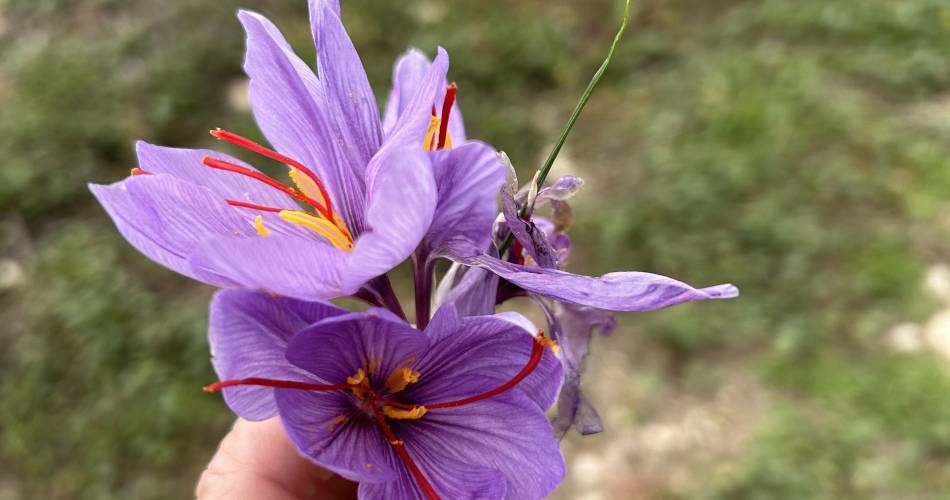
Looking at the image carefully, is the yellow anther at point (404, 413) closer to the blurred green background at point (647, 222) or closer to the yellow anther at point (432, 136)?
the yellow anther at point (432, 136)

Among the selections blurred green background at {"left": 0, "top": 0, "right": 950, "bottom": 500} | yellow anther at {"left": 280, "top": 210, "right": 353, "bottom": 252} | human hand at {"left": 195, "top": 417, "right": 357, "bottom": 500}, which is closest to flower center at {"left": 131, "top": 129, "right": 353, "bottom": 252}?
yellow anther at {"left": 280, "top": 210, "right": 353, "bottom": 252}

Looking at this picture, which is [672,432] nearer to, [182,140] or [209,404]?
[209,404]

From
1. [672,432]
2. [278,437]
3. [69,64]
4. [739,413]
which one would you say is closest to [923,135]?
[739,413]

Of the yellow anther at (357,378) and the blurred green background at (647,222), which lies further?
the blurred green background at (647,222)

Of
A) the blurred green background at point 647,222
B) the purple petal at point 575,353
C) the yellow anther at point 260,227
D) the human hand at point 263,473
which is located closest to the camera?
the yellow anther at point 260,227

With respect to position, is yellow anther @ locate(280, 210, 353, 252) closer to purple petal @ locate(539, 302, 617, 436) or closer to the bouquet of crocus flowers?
the bouquet of crocus flowers

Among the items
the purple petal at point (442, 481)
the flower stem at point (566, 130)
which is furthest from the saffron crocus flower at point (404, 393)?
the flower stem at point (566, 130)
